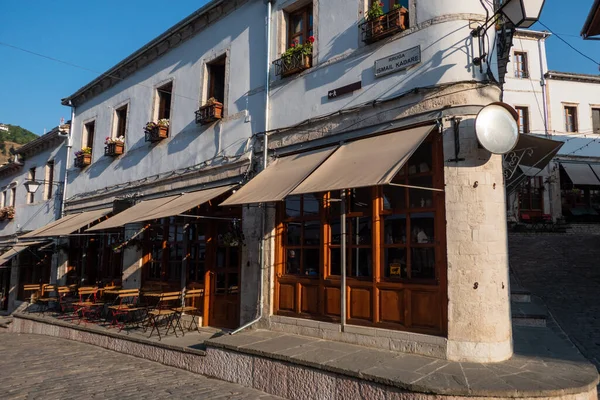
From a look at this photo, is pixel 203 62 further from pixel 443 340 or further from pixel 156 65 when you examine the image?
pixel 443 340

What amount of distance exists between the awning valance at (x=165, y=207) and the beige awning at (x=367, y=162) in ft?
8.84

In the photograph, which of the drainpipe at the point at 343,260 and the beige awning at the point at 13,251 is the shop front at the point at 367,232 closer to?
the drainpipe at the point at 343,260

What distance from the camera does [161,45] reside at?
36.1 feet

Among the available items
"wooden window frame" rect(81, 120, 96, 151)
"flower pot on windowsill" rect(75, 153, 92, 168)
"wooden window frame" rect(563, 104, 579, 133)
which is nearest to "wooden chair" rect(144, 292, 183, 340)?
"flower pot on windowsill" rect(75, 153, 92, 168)

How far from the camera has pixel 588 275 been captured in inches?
465

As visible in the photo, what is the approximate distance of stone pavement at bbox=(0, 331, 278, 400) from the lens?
5633 millimetres

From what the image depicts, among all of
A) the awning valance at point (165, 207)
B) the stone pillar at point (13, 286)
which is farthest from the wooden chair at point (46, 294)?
the awning valance at point (165, 207)

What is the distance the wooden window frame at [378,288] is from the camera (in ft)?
18.1

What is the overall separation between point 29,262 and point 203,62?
39.0 ft

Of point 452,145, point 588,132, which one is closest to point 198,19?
point 452,145

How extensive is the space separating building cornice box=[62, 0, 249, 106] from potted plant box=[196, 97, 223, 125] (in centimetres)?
199

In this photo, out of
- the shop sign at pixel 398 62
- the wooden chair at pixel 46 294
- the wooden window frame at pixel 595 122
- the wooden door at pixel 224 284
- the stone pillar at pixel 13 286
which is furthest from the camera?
the wooden window frame at pixel 595 122

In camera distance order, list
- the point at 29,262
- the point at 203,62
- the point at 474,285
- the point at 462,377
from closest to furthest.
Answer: the point at 462,377 < the point at 474,285 < the point at 203,62 < the point at 29,262

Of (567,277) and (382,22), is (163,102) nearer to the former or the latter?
(382,22)
